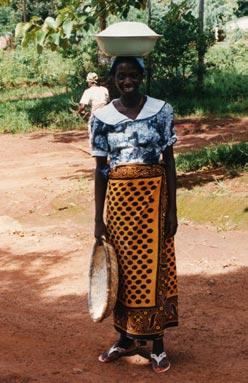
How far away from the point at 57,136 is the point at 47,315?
9.92 meters

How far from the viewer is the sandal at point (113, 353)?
3600 mm

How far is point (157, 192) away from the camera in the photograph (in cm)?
330

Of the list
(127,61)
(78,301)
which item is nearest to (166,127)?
(127,61)

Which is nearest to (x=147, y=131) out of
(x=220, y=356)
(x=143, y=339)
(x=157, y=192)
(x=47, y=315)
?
(x=157, y=192)

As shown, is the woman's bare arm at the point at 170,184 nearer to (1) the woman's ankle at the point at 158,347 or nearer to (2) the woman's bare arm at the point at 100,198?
(2) the woman's bare arm at the point at 100,198

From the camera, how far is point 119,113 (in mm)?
3285

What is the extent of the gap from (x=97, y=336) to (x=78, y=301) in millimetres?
750

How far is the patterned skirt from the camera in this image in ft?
10.8

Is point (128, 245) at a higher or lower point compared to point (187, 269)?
higher

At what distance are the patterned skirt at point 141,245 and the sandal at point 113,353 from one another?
203mm

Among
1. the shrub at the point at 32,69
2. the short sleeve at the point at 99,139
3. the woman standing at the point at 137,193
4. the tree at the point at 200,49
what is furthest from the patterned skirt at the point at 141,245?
the shrub at the point at 32,69

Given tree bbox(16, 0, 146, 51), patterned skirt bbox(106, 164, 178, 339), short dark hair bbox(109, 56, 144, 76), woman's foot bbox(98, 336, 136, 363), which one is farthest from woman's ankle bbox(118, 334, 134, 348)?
tree bbox(16, 0, 146, 51)

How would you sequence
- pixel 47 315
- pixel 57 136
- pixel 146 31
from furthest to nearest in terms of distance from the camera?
pixel 57 136 → pixel 47 315 → pixel 146 31

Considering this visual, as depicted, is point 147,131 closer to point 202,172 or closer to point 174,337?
point 174,337
